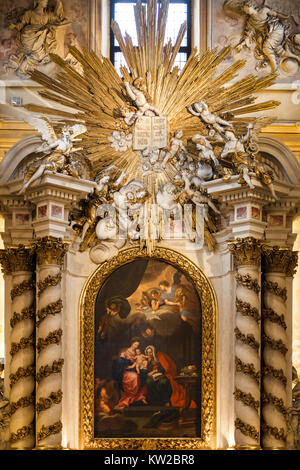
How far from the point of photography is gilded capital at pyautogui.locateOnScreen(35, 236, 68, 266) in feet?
45.1

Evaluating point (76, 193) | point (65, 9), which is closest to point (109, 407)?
point (76, 193)

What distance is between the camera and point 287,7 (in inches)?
590

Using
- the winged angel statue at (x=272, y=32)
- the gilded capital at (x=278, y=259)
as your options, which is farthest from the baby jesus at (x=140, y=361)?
the winged angel statue at (x=272, y=32)

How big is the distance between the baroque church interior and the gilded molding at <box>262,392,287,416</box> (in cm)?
3

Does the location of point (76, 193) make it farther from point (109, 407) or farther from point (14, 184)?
point (109, 407)

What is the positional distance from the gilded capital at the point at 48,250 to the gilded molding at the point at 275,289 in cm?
295

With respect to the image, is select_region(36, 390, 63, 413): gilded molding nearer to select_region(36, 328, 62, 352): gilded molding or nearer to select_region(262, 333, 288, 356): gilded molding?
select_region(36, 328, 62, 352): gilded molding

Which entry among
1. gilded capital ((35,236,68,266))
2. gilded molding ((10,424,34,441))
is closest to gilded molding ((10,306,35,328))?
gilded capital ((35,236,68,266))

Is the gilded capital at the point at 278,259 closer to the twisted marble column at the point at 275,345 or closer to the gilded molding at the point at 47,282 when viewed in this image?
the twisted marble column at the point at 275,345

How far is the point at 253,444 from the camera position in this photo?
13.6 metres

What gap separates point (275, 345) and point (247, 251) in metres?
1.38

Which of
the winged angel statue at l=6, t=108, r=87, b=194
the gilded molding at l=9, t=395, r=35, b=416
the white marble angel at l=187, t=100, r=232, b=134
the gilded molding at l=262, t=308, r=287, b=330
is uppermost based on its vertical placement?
the white marble angel at l=187, t=100, r=232, b=134

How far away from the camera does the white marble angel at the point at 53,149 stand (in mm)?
13703

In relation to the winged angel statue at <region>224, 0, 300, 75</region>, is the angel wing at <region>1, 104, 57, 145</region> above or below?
below
